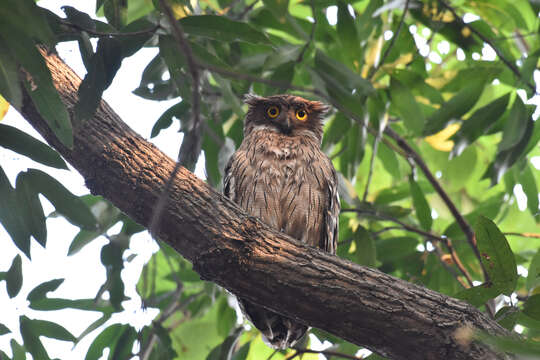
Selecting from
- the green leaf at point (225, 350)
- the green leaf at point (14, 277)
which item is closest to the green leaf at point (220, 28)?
the green leaf at point (14, 277)

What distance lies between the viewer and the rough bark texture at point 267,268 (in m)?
2.18

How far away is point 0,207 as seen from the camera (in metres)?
2.23

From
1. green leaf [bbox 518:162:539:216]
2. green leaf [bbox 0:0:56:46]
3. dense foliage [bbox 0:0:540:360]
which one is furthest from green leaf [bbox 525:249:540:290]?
green leaf [bbox 0:0:56:46]

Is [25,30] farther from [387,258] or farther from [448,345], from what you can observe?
[387,258]

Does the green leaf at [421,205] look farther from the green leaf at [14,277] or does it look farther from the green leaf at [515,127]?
the green leaf at [14,277]

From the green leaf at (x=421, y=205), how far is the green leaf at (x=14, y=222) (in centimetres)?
204

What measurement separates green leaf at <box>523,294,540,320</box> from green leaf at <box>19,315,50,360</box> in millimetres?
2069

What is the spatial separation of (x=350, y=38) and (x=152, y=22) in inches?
43.1

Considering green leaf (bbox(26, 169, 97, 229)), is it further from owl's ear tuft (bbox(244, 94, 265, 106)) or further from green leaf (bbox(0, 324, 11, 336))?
owl's ear tuft (bbox(244, 94, 265, 106))

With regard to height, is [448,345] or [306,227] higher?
[306,227]

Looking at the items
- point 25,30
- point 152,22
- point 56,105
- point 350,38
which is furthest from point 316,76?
point 25,30

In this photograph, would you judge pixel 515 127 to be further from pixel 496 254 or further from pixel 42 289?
pixel 42 289

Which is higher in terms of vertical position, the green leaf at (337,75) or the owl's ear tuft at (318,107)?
the owl's ear tuft at (318,107)

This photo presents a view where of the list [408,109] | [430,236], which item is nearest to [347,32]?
[408,109]
